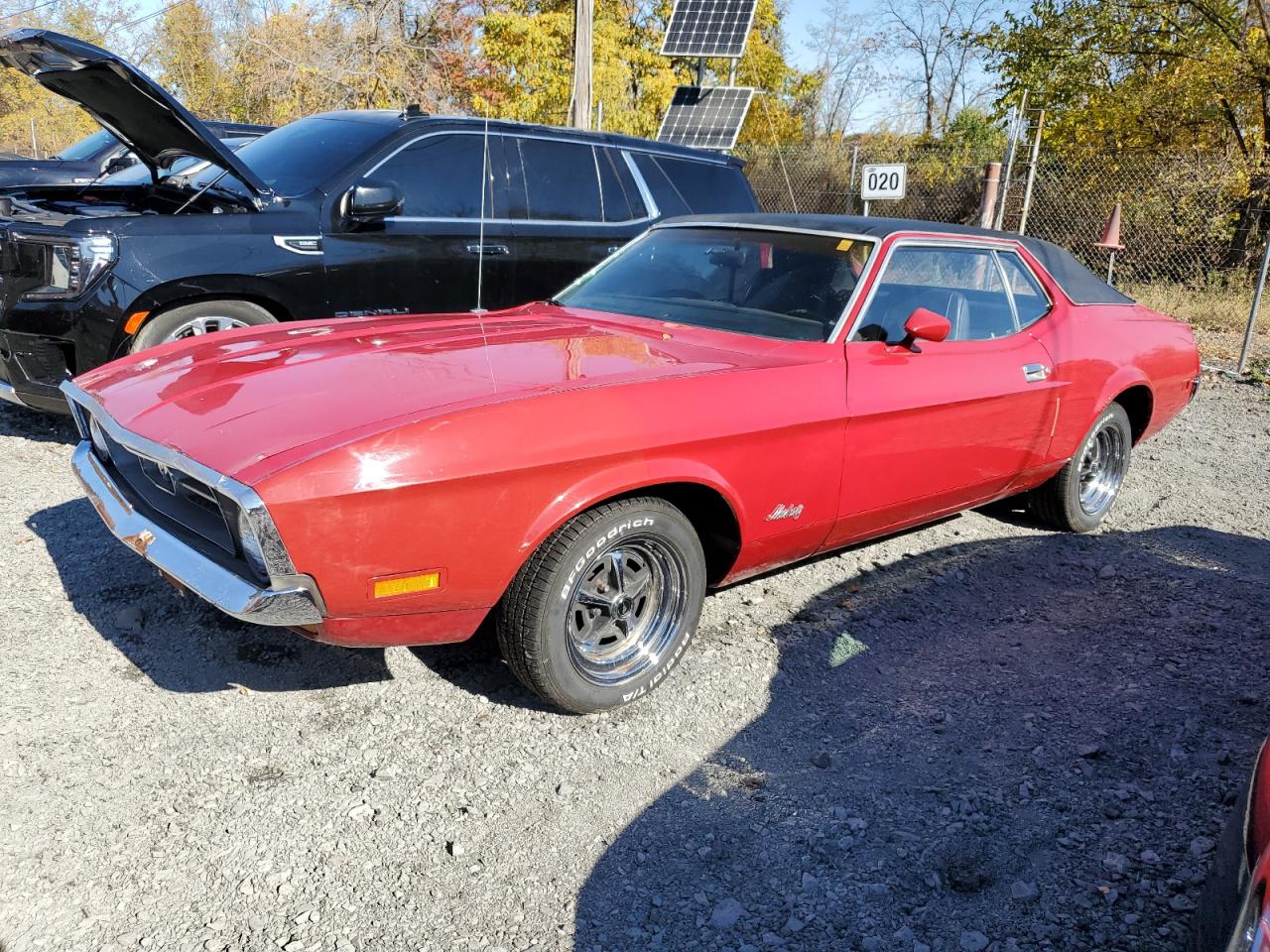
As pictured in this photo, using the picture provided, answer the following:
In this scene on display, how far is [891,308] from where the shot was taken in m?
3.89

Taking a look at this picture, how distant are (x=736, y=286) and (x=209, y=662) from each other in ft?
7.64

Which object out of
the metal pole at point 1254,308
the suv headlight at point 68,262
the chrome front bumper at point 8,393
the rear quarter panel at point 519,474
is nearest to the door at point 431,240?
the suv headlight at point 68,262

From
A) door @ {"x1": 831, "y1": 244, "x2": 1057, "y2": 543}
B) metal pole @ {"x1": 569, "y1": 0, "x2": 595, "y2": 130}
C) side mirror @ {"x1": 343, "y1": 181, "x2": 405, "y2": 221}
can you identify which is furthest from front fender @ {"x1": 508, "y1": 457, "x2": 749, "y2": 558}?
metal pole @ {"x1": 569, "y1": 0, "x2": 595, "y2": 130}

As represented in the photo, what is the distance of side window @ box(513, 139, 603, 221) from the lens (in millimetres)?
6145

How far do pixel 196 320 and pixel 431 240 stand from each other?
4.48 feet

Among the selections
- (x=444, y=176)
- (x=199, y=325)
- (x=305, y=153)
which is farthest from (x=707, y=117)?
(x=199, y=325)

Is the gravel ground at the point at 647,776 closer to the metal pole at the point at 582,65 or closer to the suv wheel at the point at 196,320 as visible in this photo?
the suv wheel at the point at 196,320

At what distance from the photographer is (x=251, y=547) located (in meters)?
2.47

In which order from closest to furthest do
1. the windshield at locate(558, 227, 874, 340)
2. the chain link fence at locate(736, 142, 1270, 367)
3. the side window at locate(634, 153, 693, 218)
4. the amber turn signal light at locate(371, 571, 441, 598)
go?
the amber turn signal light at locate(371, 571, 441, 598), the windshield at locate(558, 227, 874, 340), the side window at locate(634, 153, 693, 218), the chain link fence at locate(736, 142, 1270, 367)

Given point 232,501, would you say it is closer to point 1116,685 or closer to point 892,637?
point 892,637

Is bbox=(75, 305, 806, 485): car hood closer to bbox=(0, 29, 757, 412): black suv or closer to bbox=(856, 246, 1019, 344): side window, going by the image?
bbox=(856, 246, 1019, 344): side window

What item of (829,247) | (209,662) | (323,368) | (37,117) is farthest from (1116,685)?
(37,117)

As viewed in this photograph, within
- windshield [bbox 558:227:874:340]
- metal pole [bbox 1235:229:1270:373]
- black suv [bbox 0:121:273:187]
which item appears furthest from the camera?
black suv [bbox 0:121:273:187]

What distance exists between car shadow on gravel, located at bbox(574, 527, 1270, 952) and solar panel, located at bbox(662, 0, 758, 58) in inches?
512
